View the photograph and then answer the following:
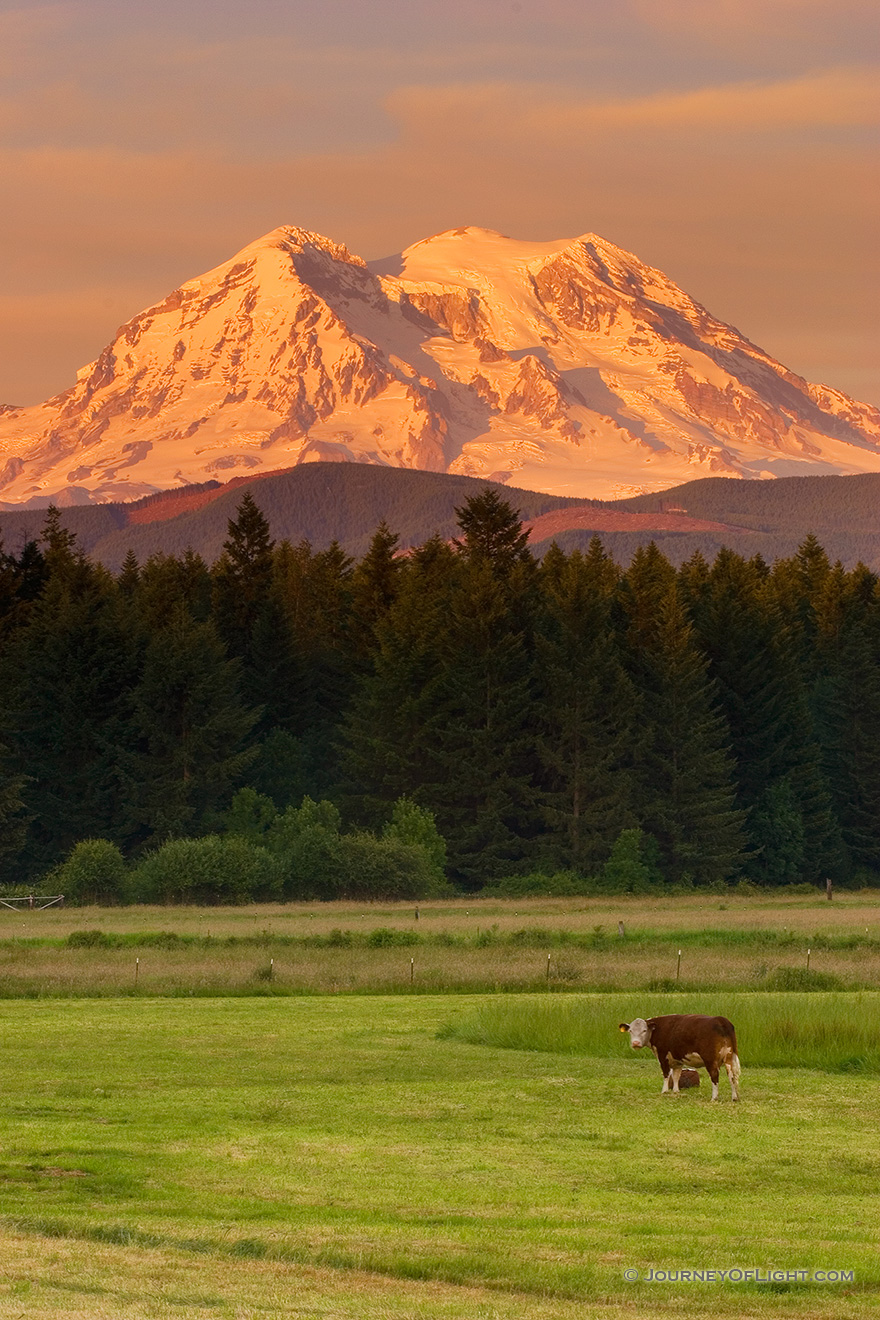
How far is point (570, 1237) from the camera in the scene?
1616 cm

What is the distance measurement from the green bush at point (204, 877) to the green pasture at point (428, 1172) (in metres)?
39.1

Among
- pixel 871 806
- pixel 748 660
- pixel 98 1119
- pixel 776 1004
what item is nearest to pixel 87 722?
pixel 748 660

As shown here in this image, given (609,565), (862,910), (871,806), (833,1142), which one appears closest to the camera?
(833,1142)

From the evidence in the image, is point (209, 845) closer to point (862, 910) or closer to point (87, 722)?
point (87, 722)

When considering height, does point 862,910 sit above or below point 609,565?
below

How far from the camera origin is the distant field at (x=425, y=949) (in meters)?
39.9

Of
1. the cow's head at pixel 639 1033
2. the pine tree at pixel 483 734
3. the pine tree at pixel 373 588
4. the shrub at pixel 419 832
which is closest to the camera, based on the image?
the cow's head at pixel 639 1033

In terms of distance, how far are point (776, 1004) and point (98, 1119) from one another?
14.4 metres

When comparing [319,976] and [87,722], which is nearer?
[319,976]

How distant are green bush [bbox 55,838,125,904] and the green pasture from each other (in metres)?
40.5

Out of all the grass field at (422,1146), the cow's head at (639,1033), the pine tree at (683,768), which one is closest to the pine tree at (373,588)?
the pine tree at (683,768)

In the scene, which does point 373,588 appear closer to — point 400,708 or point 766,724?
point 400,708

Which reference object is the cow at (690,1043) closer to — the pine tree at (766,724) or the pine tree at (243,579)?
the pine tree at (766,724)

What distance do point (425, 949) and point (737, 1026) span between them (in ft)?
64.1
